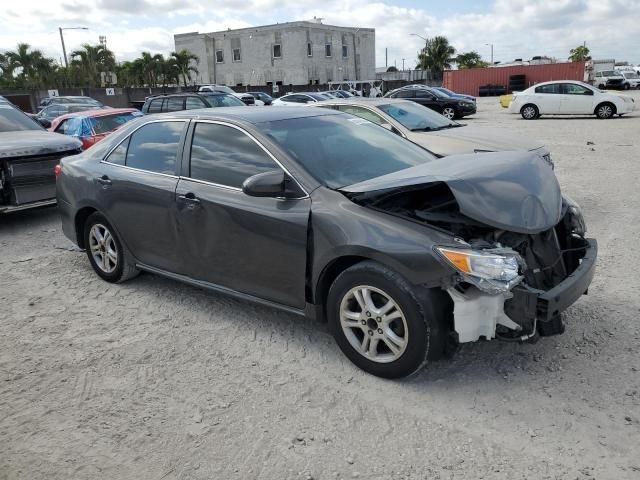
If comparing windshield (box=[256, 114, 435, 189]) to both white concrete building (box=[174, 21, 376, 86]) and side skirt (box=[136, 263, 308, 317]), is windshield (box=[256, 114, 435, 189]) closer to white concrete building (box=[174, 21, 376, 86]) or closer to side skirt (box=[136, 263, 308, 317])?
side skirt (box=[136, 263, 308, 317])

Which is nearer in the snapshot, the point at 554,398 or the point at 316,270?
the point at 554,398

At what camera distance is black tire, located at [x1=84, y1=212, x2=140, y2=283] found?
5.05m

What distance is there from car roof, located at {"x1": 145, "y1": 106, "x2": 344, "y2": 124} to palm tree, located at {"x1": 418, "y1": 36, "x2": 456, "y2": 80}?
7064 centimetres

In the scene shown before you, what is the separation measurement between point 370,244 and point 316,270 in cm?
46

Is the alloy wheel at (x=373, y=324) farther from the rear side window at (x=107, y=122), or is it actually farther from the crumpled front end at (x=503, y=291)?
the rear side window at (x=107, y=122)

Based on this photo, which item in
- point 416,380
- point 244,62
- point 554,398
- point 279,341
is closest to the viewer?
point 554,398

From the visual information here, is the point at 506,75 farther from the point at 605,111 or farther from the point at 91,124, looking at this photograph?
the point at 91,124

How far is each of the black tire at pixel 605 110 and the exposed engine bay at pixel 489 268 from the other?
833 inches

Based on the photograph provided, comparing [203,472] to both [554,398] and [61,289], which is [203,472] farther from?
[61,289]

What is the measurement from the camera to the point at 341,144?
13.9ft

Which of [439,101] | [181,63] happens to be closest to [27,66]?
[181,63]

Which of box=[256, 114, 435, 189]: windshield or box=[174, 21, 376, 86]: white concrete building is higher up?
box=[174, 21, 376, 86]: white concrete building

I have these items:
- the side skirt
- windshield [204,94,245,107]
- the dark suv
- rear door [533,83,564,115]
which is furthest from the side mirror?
rear door [533,83,564,115]

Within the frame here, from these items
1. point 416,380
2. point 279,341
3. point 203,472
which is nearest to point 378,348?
point 416,380
